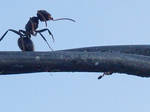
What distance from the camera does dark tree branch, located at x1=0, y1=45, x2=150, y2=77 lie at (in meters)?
2.68

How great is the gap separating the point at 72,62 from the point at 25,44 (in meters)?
2.15

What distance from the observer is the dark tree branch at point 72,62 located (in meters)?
2.68

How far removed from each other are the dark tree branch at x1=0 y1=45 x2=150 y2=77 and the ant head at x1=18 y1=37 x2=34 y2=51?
1931 millimetres

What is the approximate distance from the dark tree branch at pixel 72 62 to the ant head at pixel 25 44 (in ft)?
6.34

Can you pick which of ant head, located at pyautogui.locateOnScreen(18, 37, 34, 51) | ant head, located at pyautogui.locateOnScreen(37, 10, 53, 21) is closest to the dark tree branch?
ant head, located at pyautogui.locateOnScreen(18, 37, 34, 51)

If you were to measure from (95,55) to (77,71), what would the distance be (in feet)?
0.51

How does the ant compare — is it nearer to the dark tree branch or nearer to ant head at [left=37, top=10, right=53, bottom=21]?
ant head at [left=37, top=10, right=53, bottom=21]

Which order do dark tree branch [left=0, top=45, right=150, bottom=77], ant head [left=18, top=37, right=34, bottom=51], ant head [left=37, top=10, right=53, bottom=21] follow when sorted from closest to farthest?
dark tree branch [left=0, top=45, right=150, bottom=77] < ant head [left=18, top=37, right=34, bottom=51] < ant head [left=37, top=10, right=53, bottom=21]

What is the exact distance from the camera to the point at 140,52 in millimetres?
3318

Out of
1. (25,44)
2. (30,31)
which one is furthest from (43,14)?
(25,44)

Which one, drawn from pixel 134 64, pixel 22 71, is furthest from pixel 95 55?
pixel 22 71

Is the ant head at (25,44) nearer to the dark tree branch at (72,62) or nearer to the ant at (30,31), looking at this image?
the ant at (30,31)

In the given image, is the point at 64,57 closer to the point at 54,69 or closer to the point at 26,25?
the point at 54,69

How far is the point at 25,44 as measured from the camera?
487cm
